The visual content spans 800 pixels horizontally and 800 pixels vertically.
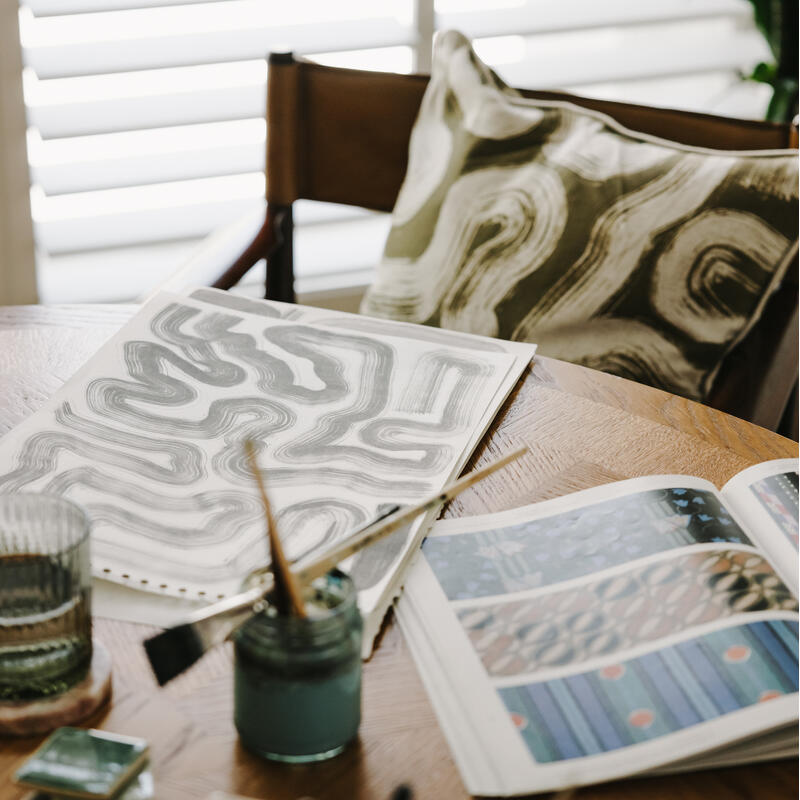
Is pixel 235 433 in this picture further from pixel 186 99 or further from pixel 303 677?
pixel 186 99

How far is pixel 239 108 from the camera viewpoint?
1.94 meters

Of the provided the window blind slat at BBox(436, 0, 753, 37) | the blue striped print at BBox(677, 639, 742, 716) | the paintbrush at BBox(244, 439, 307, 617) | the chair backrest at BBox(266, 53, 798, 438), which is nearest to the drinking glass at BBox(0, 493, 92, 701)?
the paintbrush at BBox(244, 439, 307, 617)

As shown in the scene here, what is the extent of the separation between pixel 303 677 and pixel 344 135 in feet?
3.78

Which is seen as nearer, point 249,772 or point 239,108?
point 249,772

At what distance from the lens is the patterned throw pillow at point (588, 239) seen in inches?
47.9

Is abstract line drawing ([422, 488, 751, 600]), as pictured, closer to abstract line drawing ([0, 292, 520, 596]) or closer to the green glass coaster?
abstract line drawing ([0, 292, 520, 596])

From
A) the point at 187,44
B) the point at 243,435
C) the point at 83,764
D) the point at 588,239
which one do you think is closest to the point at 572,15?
the point at 187,44

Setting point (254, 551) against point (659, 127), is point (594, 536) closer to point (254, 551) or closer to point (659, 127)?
point (254, 551)

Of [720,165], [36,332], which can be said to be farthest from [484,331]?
[36,332]

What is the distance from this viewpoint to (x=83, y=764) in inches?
19.8

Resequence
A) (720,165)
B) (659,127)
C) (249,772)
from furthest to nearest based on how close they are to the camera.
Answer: (659,127), (720,165), (249,772)

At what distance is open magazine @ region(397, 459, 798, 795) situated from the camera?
0.55 metres

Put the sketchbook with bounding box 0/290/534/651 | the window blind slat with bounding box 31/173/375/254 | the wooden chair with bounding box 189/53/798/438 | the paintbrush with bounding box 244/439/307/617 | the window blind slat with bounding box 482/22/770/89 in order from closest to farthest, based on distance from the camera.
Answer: the paintbrush with bounding box 244/439/307/617
the sketchbook with bounding box 0/290/534/651
the wooden chair with bounding box 189/53/798/438
the window blind slat with bounding box 31/173/375/254
the window blind slat with bounding box 482/22/770/89

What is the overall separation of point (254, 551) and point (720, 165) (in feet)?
2.64
